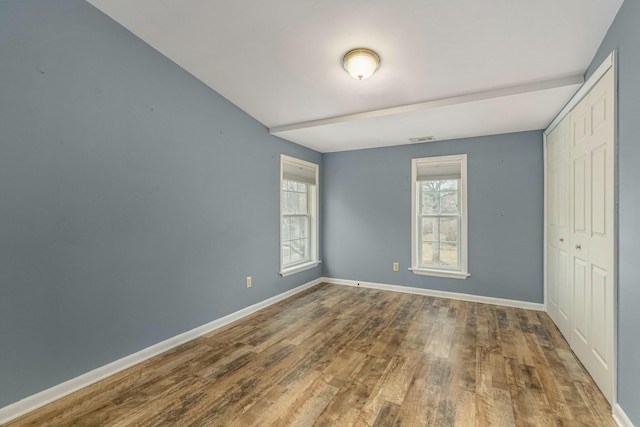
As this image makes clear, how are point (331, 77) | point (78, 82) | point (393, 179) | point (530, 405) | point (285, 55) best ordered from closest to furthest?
point (530, 405)
point (78, 82)
point (285, 55)
point (331, 77)
point (393, 179)

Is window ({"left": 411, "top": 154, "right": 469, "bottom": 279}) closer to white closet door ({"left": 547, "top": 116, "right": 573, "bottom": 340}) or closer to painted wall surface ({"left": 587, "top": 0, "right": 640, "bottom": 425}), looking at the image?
white closet door ({"left": 547, "top": 116, "right": 573, "bottom": 340})

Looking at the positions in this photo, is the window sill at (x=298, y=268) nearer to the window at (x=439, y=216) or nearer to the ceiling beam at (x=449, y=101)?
the window at (x=439, y=216)

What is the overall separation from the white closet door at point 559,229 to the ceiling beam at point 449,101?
1.41 feet

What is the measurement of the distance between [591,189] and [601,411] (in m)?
1.51

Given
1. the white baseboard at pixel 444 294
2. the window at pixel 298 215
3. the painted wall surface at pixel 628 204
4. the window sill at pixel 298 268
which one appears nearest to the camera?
the painted wall surface at pixel 628 204

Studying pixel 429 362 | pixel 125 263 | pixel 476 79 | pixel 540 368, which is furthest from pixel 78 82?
pixel 540 368

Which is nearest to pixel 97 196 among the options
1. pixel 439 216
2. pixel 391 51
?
pixel 391 51

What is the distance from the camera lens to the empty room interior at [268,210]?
72.3 inches

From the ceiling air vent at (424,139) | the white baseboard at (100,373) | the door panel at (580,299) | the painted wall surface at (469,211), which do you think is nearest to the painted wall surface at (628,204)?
the door panel at (580,299)

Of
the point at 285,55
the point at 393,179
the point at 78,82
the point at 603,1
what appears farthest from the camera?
the point at 393,179

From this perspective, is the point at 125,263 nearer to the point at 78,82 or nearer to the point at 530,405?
the point at 78,82

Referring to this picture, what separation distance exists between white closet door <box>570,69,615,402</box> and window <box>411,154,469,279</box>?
1.58 metres

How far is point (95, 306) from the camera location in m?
2.21

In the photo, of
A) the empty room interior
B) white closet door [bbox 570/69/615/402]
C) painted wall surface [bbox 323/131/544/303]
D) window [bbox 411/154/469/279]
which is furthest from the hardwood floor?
window [bbox 411/154/469/279]
